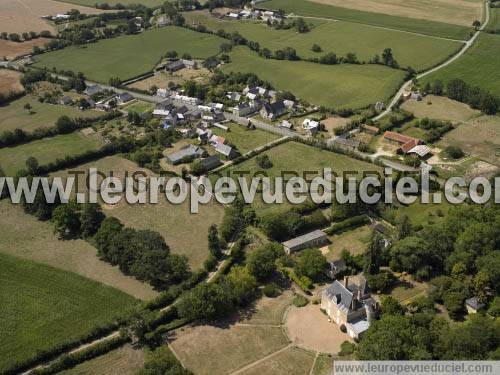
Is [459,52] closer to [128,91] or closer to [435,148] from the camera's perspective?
[435,148]

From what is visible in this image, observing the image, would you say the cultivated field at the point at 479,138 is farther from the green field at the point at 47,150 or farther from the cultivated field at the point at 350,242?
the green field at the point at 47,150

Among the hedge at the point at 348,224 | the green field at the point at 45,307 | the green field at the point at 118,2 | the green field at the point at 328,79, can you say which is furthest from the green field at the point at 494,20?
the green field at the point at 45,307

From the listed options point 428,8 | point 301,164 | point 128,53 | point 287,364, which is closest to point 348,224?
point 301,164

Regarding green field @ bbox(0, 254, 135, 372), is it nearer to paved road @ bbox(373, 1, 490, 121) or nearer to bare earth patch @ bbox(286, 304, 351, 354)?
bare earth patch @ bbox(286, 304, 351, 354)

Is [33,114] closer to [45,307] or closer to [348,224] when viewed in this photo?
[45,307]

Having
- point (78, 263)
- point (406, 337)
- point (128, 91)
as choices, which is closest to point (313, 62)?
point (128, 91)
